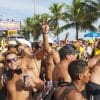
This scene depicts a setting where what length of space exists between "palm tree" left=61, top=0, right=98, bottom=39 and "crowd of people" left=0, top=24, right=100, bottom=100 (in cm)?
4676

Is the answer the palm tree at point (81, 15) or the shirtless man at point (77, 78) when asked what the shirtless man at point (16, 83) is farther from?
the palm tree at point (81, 15)

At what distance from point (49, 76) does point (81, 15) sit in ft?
174

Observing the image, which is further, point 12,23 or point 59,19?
point 59,19

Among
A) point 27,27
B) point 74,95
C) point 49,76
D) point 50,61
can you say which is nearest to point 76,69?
point 74,95

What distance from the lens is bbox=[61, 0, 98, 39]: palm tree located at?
186ft

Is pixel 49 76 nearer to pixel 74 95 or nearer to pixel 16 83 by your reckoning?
pixel 16 83

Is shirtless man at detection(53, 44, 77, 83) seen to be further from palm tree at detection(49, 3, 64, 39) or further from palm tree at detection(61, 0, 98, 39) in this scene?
palm tree at detection(49, 3, 64, 39)

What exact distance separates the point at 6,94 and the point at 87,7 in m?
52.9

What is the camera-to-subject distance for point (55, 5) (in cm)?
7688

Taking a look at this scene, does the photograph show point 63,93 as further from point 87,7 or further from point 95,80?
point 87,7

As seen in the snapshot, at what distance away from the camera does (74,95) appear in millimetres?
4742

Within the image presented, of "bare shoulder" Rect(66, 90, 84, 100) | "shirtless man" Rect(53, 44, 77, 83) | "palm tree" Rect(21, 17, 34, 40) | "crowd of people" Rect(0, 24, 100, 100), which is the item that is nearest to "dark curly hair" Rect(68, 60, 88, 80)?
"crowd of people" Rect(0, 24, 100, 100)

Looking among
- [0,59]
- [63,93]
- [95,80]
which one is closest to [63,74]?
[95,80]

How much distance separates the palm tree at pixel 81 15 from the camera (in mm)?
56550
